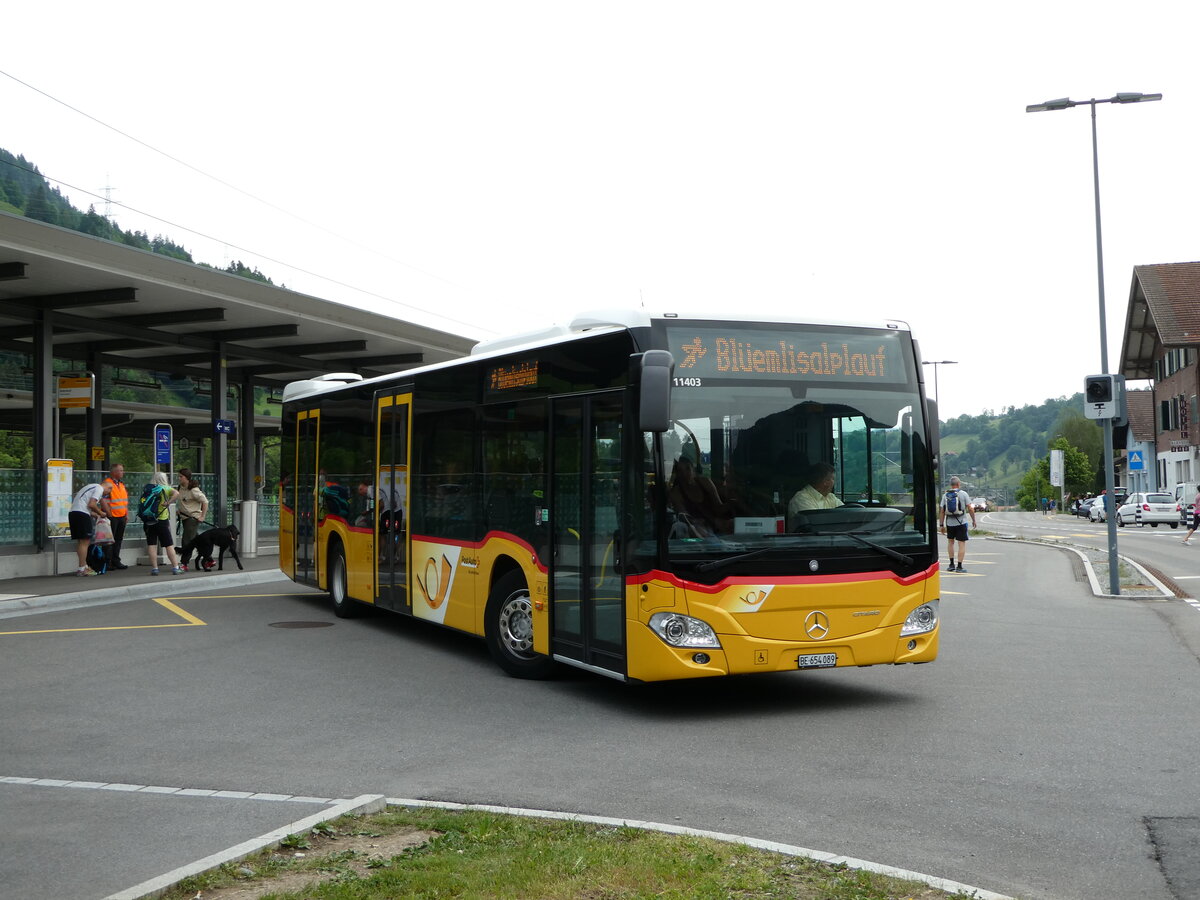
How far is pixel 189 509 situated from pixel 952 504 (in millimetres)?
13685

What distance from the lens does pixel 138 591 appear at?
59.1ft

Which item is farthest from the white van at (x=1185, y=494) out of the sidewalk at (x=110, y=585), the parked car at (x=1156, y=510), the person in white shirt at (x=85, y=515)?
the person in white shirt at (x=85, y=515)

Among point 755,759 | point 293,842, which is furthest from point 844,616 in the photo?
point 293,842

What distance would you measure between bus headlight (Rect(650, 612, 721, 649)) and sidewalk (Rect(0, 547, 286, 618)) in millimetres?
10305

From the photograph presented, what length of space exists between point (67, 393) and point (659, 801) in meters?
18.4

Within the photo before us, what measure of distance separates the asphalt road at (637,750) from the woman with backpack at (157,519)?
721 cm

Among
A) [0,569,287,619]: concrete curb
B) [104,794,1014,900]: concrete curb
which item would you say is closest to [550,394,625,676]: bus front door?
[104,794,1014,900]: concrete curb

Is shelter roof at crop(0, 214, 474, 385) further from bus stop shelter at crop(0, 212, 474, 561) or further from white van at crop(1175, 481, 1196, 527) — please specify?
white van at crop(1175, 481, 1196, 527)

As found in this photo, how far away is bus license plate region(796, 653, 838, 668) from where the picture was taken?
8.62 meters

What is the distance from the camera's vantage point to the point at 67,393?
21750mm

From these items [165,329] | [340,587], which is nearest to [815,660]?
[340,587]

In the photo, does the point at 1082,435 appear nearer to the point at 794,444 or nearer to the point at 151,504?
the point at 151,504

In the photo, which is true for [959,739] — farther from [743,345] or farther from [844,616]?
[743,345]

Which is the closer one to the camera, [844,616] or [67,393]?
[844,616]
